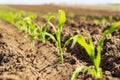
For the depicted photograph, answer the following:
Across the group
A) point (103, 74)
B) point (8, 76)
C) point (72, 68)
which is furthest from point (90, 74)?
point (8, 76)

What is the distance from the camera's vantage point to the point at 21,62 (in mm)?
3740

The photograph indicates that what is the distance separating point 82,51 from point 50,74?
0.84m

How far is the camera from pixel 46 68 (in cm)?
402

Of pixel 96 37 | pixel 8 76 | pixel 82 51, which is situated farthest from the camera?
pixel 96 37

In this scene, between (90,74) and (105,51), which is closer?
(90,74)

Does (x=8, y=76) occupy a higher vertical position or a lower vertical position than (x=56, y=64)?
higher

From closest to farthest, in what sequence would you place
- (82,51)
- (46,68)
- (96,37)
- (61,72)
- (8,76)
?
(8,76), (61,72), (46,68), (82,51), (96,37)

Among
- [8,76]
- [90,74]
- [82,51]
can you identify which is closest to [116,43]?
[82,51]

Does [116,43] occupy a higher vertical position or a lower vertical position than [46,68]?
higher

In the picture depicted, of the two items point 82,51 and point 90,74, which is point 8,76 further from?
point 82,51

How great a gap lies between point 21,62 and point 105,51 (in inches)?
42.9

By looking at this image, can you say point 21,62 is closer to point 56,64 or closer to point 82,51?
point 56,64

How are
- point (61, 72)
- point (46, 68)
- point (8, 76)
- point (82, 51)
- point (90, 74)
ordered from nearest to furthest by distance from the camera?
point (8, 76) < point (90, 74) < point (61, 72) < point (46, 68) < point (82, 51)

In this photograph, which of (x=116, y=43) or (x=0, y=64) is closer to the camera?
(x=0, y=64)
